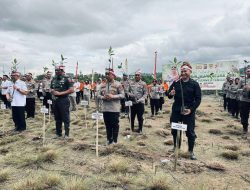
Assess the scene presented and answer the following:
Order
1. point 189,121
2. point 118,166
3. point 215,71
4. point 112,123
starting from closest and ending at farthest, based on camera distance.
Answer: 1. point 118,166
2. point 189,121
3. point 112,123
4. point 215,71

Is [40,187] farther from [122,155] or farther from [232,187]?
[232,187]

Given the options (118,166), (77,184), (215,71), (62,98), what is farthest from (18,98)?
(215,71)

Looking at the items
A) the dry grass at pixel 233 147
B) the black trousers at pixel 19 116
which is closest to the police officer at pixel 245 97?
the dry grass at pixel 233 147

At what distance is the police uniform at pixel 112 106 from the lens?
8.96m

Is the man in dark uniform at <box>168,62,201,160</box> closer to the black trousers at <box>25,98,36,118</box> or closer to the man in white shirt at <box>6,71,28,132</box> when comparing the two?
the man in white shirt at <box>6,71,28,132</box>

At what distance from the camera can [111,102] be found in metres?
8.96

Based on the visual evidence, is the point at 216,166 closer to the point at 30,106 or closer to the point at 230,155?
the point at 230,155

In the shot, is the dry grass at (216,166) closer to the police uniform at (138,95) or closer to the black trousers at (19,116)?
the police uniform at (138,95)

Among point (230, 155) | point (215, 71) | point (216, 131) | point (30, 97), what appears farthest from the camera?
point (215, 71)

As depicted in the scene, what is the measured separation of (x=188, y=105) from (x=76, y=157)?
113 inches

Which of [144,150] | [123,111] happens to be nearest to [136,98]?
[144,150]

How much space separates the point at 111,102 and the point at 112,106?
11 centimetres

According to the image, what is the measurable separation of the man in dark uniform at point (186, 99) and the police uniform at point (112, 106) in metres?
1.67

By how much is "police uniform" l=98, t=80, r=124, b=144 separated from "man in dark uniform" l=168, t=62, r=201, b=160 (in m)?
1.67
